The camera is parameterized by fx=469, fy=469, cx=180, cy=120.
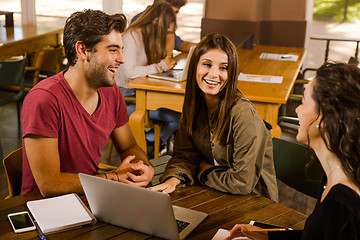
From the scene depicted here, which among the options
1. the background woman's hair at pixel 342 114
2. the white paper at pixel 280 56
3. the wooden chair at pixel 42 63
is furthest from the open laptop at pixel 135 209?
the wooden chair at pixel 42 63

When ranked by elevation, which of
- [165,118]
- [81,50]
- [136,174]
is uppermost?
[81,50]

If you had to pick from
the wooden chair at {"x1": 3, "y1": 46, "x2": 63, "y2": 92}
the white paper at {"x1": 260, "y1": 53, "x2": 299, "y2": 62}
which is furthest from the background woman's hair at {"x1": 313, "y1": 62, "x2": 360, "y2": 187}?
the wooden chair at {"x1": 3, "y1": 46, "x2": 63, "y2": 92}

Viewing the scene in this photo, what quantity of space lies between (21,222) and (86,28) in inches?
32.5

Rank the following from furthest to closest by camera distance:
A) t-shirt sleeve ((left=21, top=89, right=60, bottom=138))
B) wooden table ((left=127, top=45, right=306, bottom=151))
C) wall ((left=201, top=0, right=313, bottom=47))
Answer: wall ((left=201, top=0, right=313, bottom=47))
wooden table ((left=127, top=45, right=306, bottom=151))
t-shirt sleeve ((left=21, top=89, right=60, bottom=138))

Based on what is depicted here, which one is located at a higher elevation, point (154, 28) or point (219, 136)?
point (154, 28)

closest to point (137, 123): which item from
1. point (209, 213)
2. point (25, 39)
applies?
point (209, 213)

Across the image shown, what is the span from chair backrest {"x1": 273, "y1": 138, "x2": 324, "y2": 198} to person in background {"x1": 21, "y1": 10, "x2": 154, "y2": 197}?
62cm

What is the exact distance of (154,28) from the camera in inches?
145

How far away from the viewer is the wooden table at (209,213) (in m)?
1.48

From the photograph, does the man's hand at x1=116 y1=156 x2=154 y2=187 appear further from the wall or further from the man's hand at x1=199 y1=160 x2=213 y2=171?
the wall

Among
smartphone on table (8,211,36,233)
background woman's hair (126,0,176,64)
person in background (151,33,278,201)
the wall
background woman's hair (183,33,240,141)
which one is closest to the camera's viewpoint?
smartphone on table (8,211,36,233)

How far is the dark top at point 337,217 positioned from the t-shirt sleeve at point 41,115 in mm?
1053

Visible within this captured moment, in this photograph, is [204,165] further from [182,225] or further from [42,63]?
[42,63]

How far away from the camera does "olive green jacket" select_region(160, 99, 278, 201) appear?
185 cm
